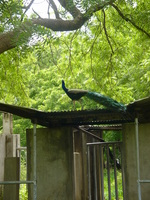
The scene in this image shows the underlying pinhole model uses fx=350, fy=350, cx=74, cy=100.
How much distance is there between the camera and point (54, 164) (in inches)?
255

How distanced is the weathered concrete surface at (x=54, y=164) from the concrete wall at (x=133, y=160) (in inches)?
39.6

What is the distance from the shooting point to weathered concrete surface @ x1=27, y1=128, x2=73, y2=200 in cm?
639

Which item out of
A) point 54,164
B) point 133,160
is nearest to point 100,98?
point 133,160

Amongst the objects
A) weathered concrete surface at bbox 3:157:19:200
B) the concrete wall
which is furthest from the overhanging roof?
weathered concrete surface at bbox 3:157:19:200

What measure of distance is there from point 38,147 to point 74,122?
0.88 metres

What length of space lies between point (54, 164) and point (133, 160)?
4.75 ft

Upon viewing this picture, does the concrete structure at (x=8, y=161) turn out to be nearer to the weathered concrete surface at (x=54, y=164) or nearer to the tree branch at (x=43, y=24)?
the weathered concrete surface at (x=54, y=164)

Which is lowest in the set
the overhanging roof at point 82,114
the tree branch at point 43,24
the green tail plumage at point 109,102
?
the overhanging roof at point 82,114

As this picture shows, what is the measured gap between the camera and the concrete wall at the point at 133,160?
6020mm

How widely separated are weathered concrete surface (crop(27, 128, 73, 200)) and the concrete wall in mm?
1005

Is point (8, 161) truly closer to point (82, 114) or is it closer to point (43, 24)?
point (82, 114)

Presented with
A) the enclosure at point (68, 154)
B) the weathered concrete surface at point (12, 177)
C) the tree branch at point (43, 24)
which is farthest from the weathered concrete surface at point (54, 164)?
the tree branch at point (43, 24)

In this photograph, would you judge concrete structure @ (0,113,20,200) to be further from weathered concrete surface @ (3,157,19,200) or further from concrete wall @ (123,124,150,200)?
concrete wall @ (123,124,150,200)

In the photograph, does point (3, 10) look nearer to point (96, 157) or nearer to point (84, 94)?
point (84, 94)
